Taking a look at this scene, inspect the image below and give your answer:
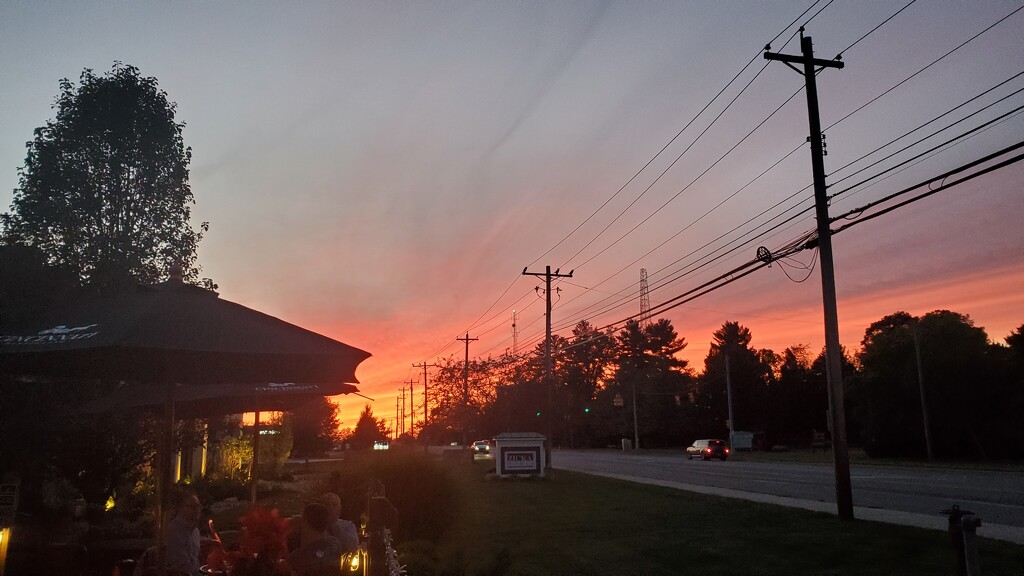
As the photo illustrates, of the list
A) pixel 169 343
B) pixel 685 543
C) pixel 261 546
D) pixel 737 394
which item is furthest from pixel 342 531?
pixel 737 394

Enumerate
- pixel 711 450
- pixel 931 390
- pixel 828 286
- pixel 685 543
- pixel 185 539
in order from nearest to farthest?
pixel 185 539 → pixel 685 543 → pixel 828 286 → pixel 931 390 → pixel 711 450

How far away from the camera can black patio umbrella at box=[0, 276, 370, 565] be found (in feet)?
18.8

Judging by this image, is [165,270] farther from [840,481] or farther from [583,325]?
[583,325]

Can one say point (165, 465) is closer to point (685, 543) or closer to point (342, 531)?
point (342, 531)

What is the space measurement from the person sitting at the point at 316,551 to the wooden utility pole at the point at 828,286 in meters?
12.1

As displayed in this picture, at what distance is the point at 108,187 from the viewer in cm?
1362

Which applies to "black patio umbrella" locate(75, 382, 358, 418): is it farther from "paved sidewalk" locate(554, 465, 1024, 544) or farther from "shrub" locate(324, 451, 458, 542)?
"paved sidewalk" locate(554, 465, 1024, 544)

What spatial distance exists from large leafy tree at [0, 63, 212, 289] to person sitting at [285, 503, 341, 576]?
941cm

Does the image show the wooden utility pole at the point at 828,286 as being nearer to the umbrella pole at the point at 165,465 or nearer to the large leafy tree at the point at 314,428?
the umbrella pole at the point at 165,465

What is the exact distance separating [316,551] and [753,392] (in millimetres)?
90525

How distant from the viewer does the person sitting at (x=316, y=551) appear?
539 centimetres

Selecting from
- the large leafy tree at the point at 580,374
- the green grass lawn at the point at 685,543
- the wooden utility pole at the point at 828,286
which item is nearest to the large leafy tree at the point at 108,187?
the green grass lawn at the point at 685,543

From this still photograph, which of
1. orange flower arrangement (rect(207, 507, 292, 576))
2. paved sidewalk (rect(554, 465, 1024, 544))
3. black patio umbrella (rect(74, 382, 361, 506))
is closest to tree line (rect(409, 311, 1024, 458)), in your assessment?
paved sidewalk (rect(554, 465, 1024, 544))

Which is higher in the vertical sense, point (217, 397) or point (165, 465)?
point (217, 397)
